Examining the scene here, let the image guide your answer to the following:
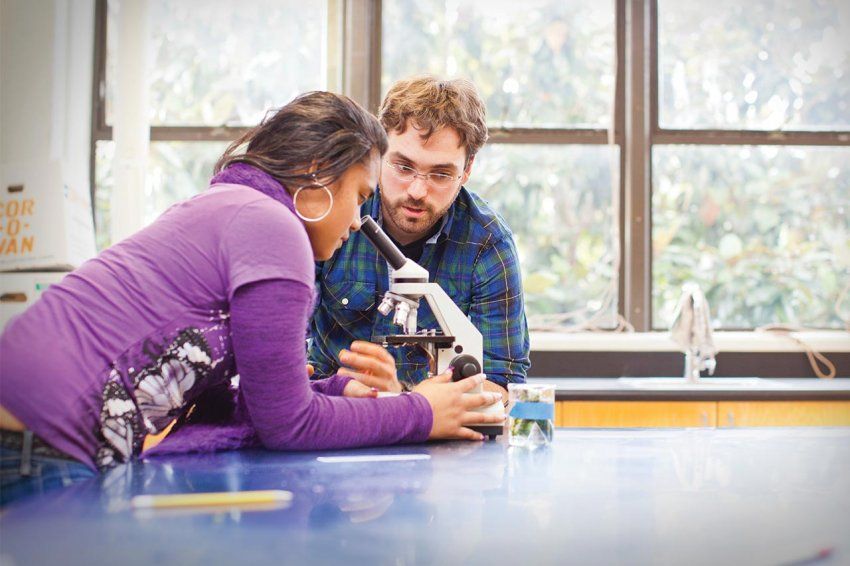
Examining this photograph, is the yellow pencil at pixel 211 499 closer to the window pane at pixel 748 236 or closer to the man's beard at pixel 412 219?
the man's beard at pixel 412 219

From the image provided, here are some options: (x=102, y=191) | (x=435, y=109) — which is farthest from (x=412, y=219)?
→ (x=102, y=191)

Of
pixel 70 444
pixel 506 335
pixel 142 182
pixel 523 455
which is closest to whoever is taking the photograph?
pixel 70 444

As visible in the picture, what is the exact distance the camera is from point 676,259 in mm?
4020

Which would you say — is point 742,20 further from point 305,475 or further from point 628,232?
point 305,475

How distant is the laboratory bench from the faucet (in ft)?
0.99

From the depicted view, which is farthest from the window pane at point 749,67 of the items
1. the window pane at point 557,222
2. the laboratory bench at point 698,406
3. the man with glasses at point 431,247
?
the man with glasses at point 431,247

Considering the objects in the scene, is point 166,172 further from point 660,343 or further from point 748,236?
point 748,236

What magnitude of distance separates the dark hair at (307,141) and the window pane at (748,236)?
8.87 feet

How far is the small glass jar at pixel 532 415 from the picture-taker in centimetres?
168

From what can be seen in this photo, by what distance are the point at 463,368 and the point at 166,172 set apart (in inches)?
103

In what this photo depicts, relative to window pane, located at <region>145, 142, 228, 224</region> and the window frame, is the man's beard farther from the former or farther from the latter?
window pane, located at <region>145, 142, 228, 224</region>

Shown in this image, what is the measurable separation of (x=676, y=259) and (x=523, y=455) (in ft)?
8.76

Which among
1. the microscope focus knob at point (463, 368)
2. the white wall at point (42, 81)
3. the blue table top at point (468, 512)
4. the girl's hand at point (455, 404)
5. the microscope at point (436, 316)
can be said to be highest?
the white wall at point (42, 81)

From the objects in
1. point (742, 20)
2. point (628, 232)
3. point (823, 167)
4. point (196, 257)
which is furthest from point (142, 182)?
point (823, 167)
